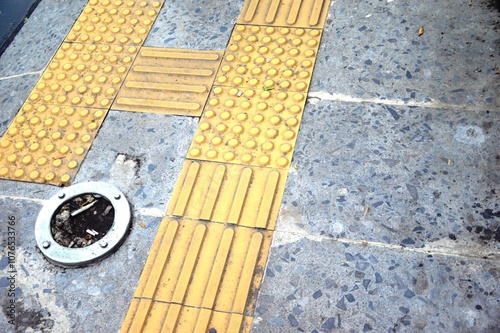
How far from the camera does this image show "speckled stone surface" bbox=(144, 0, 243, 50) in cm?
366

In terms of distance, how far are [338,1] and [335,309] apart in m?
2.39

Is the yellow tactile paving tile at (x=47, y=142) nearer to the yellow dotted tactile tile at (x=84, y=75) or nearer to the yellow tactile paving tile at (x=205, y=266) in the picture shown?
the yellow dotted tactile tile at (x=84, y=75)

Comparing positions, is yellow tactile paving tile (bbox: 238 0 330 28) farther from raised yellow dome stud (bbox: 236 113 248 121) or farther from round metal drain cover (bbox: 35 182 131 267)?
round metal drain cover (bbox: 35 182 131 267)

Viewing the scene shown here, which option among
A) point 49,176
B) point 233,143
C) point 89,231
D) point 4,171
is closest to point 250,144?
point 233,143

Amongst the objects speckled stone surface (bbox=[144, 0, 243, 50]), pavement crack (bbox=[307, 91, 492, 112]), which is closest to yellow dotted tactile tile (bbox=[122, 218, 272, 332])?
pavement crack (bbox=[307, 91, 492, 112])

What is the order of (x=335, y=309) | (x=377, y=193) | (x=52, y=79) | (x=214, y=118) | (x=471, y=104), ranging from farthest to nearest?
(x=52, y=79)
(x=214, y=118)
(x=471, y=104)
(x=377, y=193)
(x=335, y=309)

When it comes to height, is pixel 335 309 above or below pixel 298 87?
below

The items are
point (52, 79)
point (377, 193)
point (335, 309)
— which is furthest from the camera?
point (52, 79)

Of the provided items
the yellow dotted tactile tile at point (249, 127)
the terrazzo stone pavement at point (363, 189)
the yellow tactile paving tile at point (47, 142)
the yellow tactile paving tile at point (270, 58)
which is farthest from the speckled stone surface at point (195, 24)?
the yellow tactile paving tile at point (47, 142)

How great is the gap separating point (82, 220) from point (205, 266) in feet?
2.61

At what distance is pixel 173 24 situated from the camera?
150 inches

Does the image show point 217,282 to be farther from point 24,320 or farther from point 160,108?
point 160,108

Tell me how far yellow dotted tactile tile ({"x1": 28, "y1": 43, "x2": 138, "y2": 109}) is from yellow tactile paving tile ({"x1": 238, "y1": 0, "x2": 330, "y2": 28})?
0.93 metres

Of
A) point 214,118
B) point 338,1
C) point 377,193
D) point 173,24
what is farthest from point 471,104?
point 173,24
